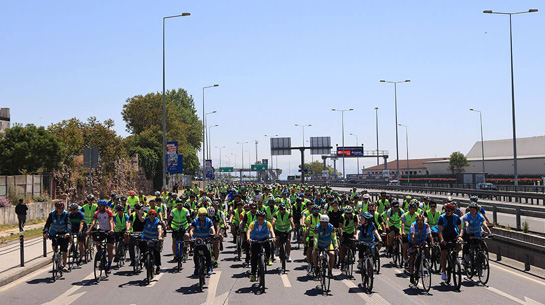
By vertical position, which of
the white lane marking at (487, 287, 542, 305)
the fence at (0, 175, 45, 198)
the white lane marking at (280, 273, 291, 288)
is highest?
the fence at (0, 175, 45, 198)

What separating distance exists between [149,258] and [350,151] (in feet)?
285

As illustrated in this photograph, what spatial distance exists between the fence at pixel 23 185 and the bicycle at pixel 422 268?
24874 mm

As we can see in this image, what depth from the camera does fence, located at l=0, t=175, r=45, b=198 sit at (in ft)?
102

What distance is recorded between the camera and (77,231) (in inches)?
567

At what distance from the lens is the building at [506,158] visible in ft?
292

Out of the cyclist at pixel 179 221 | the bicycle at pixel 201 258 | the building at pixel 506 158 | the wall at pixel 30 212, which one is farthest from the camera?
the building at pixel 506 158

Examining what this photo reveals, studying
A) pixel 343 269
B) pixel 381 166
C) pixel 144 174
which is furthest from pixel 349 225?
pixel 381 166

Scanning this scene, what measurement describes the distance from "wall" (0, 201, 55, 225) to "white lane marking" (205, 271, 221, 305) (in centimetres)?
1850

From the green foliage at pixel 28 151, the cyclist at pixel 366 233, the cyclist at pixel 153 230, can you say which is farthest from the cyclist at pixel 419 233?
the green foliage at pixel 28 151

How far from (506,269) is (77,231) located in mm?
10551

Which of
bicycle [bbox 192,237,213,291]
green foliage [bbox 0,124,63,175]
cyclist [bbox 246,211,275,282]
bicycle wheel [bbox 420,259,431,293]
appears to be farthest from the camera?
green foliage [bbox 0,124,63,175]

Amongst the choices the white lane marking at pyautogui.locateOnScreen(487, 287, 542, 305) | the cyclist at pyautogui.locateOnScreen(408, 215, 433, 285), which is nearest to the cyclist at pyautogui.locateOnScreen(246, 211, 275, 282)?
the cyclist at pyautogui.locateOnScreen(408, 215, 433, 285)

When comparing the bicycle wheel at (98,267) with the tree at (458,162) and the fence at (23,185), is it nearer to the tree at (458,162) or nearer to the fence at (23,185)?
the fence at (23,185)

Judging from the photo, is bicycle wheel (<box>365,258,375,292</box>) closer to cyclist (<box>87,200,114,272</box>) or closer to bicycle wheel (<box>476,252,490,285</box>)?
bicycle wheel (<box>476,252,490,285</box>)
